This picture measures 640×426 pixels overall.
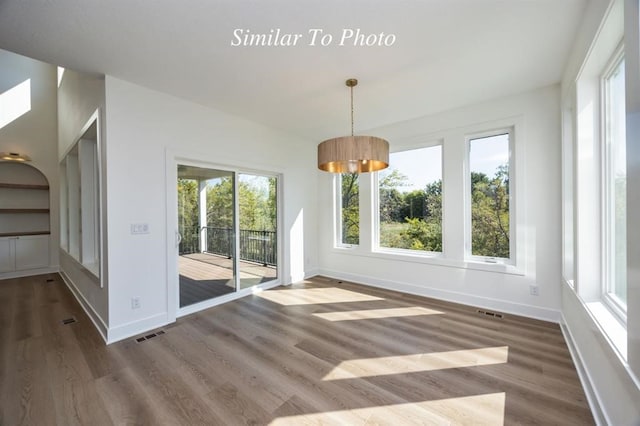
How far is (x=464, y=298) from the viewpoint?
3.41 metres

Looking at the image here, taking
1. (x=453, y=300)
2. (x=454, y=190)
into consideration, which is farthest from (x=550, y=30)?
(x=453, y=300)

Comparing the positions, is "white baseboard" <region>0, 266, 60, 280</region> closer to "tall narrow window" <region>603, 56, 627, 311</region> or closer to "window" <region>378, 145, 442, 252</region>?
"window" <region>378, 145, 442, 252</region>

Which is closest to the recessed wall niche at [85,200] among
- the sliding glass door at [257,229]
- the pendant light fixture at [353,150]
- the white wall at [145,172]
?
the white wall at [145,172]

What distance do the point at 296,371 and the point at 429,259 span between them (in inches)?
99.4

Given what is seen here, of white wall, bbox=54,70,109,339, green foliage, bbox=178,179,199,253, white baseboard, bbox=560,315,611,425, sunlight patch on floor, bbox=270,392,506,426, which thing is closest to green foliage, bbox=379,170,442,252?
white baseboard, bbox=560,315,611,425

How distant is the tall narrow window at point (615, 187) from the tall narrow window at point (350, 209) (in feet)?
10.0

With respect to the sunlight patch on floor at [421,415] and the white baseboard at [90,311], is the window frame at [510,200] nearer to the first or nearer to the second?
the sunlight patch on floor at [421,415]

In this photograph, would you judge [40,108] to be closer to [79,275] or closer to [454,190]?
[79,275]

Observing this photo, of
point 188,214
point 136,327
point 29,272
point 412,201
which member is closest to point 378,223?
point 412,201

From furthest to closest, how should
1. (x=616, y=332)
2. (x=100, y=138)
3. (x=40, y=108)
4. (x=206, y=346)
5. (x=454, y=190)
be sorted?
1. (x=40, y=108)
2. (x=454, y=190)
3. (x=100, y=138)
4. (x=206, y=346)
5. (x=616, y=332)

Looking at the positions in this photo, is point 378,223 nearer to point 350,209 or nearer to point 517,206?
point 350,209

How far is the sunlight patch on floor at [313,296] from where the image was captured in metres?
3.63

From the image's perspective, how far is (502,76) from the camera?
264cm

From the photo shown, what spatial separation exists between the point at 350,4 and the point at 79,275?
16.0 ft
